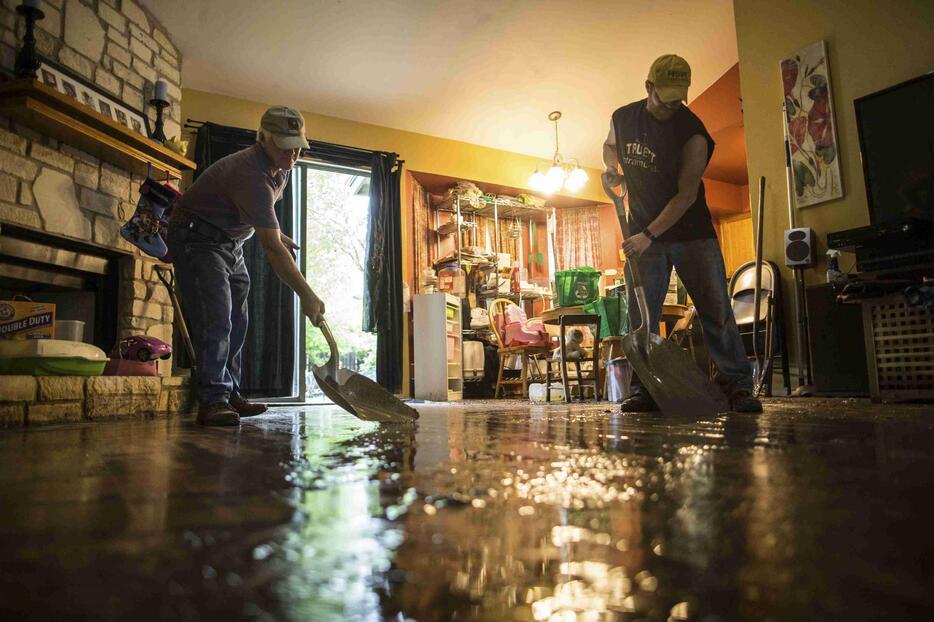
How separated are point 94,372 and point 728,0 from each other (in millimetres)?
5475

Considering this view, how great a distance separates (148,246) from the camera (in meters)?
3.84

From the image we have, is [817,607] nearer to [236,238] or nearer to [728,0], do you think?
[236,238]

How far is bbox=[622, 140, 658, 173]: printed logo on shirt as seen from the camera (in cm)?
220

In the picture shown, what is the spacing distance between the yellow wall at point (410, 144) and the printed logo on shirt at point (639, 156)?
4783 millimetres

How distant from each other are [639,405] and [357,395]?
1.00m

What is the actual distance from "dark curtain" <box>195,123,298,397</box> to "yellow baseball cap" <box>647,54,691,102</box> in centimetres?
446

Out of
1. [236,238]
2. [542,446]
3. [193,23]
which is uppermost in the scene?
[193,23]

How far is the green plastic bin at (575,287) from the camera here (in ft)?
15.9

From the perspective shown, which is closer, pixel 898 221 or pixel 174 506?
pixel 174 506

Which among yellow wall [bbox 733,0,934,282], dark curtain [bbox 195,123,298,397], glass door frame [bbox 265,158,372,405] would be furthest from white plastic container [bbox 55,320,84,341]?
yellow wall [bbox 733,0,934,282]

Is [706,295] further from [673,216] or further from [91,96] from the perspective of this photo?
[91,96]

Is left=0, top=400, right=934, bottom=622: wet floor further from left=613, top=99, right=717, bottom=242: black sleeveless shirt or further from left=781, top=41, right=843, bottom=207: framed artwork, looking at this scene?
left=781, top=41, right=843, bottom=207: framed artwork

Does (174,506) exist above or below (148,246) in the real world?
below

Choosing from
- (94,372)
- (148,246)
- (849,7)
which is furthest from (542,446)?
(849,7)
